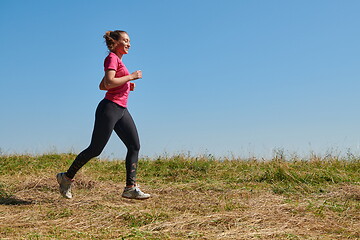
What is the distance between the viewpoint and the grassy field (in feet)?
12.2

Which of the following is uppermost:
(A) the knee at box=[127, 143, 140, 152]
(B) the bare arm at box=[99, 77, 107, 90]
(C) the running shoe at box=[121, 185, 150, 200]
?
(B) the bare arm at box=[99, 77, 107, 90]

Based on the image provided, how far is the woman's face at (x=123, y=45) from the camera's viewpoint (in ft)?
17.6

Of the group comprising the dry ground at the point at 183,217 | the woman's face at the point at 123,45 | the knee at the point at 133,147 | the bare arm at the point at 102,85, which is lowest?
the dry ground at the point at 183,217

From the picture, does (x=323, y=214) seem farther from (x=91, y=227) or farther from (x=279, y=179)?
(x=279, y=179)

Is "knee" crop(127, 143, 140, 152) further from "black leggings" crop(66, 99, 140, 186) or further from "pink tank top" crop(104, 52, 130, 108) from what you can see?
"pink tank top" crop(104, 52, 130, 108)

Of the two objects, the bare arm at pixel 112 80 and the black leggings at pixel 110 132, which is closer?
the bare arm at pixel 112 80

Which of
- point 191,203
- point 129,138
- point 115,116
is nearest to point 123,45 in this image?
point 115,116

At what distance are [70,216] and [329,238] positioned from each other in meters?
2.62

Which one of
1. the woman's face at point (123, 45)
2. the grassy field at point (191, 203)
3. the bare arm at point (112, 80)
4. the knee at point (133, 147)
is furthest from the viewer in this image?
the knee at point (133, 147)

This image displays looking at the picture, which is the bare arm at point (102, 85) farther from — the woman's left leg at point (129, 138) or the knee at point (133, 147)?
the knee at point (133, 147)

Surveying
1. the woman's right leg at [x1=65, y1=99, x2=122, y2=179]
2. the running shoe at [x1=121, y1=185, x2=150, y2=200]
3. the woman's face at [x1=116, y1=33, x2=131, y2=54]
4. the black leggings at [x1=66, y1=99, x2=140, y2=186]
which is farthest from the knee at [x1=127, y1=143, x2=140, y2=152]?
the woman's face at [x1=116, y1=33, x2=131, y2=54]

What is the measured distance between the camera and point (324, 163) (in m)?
8.91

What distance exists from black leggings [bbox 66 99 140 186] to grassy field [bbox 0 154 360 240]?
0.51 meters

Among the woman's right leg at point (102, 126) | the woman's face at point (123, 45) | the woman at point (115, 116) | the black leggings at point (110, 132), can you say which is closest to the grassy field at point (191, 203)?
the woman at point (115, 116)
